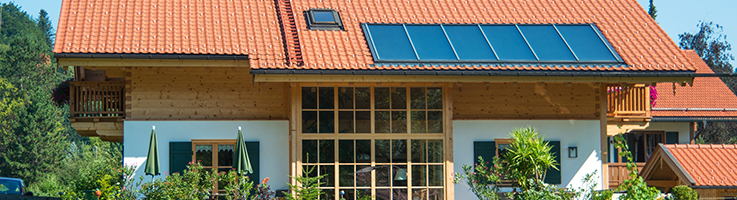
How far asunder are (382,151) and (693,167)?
8.52m

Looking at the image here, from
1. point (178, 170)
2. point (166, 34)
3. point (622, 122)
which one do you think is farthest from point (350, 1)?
point (622, 122)

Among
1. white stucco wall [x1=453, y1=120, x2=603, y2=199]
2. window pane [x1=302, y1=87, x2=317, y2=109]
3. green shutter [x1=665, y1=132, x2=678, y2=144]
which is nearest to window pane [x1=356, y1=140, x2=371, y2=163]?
window pane [x1=302, y1=87, x2=317, y2=109]

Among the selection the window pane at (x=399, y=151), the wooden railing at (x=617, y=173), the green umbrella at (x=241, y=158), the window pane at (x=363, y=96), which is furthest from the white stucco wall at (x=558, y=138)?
the wooden railing at (x=617, y=173)

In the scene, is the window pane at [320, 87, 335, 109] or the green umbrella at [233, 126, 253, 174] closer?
the green umbrella at [233, 126, 253, 174]

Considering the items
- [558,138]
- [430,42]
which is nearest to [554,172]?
[558,138]

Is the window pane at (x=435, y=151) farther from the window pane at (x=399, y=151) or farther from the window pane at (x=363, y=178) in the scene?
the window pane at (x=363, y=178)

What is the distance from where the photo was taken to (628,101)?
16156mm

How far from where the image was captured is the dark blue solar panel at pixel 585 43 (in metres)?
14.7

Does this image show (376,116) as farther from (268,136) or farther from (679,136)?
(679,136)

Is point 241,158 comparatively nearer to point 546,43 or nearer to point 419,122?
point 419,122

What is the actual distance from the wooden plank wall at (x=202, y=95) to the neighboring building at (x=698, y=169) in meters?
9.98

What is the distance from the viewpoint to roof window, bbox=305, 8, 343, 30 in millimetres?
15484

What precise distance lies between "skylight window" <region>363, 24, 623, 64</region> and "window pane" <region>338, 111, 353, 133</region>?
130 centimetres

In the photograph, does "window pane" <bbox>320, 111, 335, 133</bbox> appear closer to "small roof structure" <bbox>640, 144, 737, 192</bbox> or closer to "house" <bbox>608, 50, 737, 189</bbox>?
"small roof structure" <bbox>640, 144, 737, 192</bbox>
